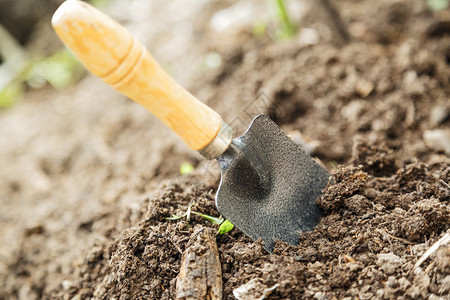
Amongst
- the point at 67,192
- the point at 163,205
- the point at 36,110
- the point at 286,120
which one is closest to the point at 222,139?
the point at 163,205

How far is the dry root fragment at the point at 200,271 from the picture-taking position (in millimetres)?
1091

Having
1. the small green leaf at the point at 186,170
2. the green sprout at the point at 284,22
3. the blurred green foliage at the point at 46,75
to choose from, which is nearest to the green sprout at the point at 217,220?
the small green leaf at the point at 186,170

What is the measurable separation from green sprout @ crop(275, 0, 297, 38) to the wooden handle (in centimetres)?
155

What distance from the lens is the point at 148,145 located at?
237 centimetres

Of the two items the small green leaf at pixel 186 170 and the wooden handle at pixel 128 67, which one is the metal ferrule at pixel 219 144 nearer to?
the wooden handle at pixel 128 67

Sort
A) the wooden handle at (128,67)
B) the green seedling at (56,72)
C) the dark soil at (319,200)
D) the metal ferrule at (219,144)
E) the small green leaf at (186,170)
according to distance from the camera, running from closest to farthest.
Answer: the wooden handle at (128,67) → the dark soil at (319,200) → the metal ferrule at (219,144) → the small green leaf at (186,170) → the green seedling at (56,72)

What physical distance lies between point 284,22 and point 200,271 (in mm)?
1966

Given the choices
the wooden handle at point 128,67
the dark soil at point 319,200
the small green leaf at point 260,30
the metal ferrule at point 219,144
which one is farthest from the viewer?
the small green leaf at point 260,30

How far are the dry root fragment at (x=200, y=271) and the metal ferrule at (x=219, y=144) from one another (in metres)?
0.27

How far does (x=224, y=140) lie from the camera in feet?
4.17

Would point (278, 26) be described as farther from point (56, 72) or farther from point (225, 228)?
point (56, 72)

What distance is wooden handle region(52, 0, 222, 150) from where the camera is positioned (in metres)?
A: 1.02

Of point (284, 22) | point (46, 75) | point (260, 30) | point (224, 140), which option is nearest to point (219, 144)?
point (224, 140)

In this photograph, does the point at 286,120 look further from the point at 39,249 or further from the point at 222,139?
the point at 39,249
